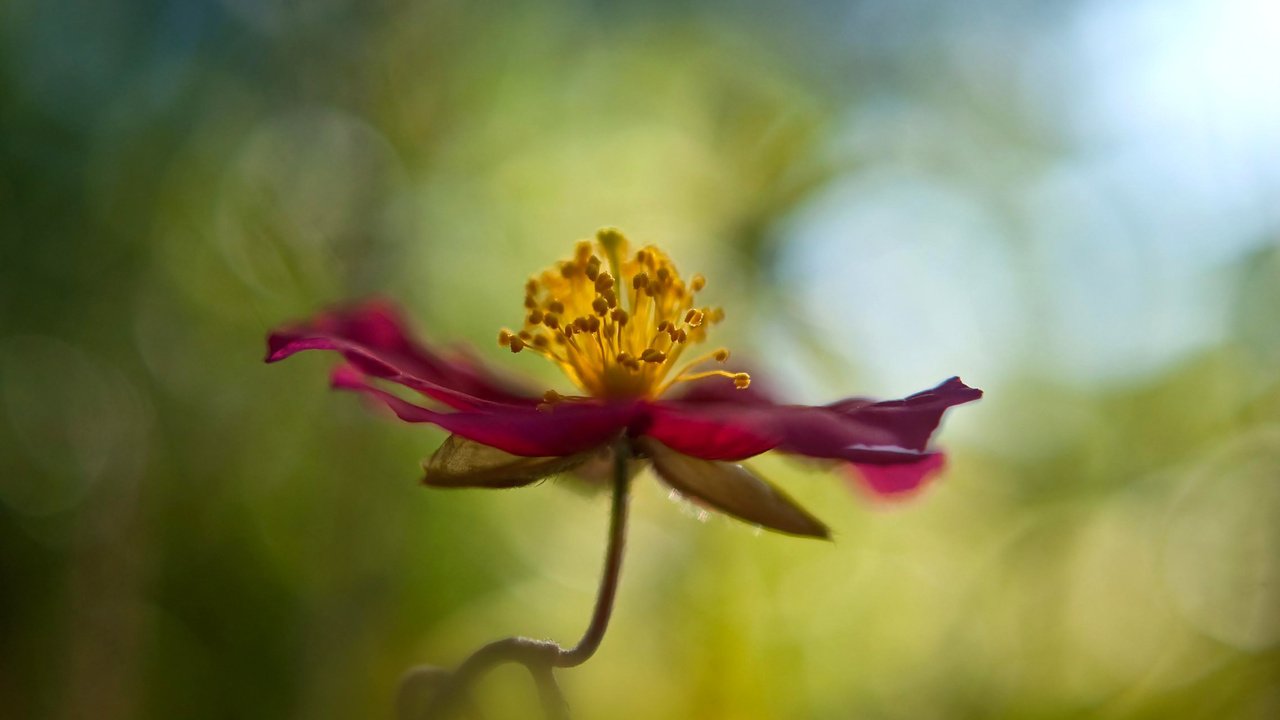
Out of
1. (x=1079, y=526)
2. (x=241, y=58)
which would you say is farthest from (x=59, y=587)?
(x=1079, y=526)

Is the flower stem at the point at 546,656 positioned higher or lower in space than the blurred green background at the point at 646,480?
lower

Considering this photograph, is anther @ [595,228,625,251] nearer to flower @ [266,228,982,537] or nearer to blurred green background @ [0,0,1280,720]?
flower @ [266,228,982,537]

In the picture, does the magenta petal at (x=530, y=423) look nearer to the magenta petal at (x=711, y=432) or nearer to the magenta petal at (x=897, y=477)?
the magenta petal at (x=711, y=432)

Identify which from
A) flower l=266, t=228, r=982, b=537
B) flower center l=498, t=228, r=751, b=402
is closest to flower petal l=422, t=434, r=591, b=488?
flower l=266, t=228, r=982, b=537

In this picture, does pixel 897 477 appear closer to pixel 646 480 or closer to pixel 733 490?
pixel 733 490

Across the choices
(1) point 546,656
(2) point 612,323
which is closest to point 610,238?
(2) point 612,323

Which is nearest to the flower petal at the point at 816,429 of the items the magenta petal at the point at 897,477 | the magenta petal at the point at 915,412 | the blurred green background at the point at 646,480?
the magenta petal at the point at 915,412
